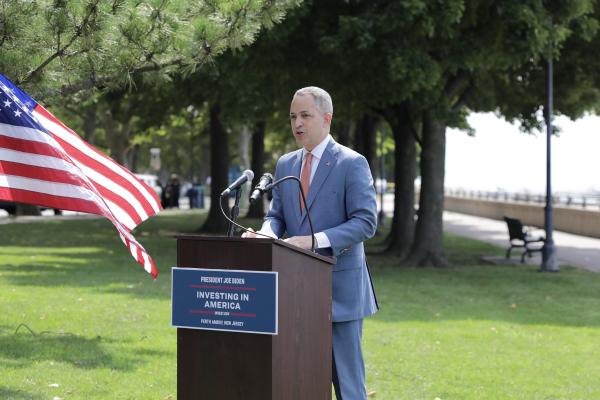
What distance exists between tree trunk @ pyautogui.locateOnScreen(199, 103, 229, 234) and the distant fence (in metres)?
11.8

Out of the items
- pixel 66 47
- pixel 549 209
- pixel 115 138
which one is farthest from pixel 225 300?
pixel 115 138

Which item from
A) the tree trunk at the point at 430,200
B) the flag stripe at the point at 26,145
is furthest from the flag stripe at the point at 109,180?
the tree trunk at the point at 430,200

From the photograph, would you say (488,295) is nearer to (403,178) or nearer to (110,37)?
(110,37)

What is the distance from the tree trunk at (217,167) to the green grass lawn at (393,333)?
10381 millimetres

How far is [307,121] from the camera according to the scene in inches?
197

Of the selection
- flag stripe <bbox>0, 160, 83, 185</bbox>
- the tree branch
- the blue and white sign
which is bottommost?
the blue and white sign

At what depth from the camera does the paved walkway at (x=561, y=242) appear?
74.5 feet

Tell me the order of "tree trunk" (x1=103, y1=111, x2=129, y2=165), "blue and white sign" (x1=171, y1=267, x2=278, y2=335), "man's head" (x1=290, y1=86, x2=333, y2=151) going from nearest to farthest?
"blue and white sign" (x1=171, y1=267, x2=278, y2=335)
"man's head" (x1=290, y1=86, x2=333, y2=151)
"tree trunk" (x1=103, y1=111, x2=129, y2=165)

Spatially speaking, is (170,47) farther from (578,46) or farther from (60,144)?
(578,46)

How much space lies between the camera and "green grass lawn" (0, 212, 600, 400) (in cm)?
819

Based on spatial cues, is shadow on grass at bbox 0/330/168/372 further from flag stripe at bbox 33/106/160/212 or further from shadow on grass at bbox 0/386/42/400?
flag stripe at bbox 33/106/160/212

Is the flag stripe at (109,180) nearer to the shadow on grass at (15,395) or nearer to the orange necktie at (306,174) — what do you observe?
the shadow on grass at (15,395)

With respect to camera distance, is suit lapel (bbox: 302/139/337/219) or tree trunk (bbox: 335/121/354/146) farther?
tree trunk (bbox: 335/121/354/146)

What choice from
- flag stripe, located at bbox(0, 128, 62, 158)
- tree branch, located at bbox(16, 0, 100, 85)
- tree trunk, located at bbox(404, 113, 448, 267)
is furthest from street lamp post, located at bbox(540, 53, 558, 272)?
flag stripe, located at bbox(0, 128, 62, 158)
